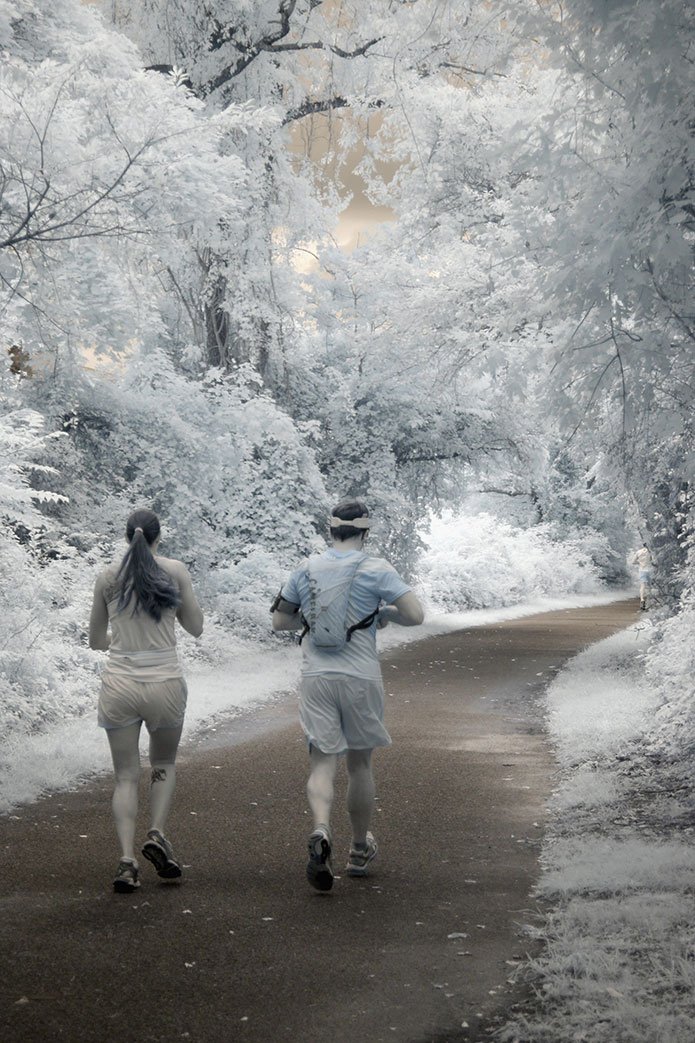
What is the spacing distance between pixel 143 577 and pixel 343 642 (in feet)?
3.65

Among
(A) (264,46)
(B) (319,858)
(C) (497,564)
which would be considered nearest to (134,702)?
(B) (319,858)

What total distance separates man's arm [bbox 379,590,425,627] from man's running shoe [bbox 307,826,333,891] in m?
1.14

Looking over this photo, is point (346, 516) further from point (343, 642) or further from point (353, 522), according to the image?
point (343, 642)

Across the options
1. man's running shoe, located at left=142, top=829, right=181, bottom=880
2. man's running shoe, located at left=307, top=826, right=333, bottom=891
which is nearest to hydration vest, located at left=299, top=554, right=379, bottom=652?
man's running shoe, located at left=307, top=826, right=333, bottom=891

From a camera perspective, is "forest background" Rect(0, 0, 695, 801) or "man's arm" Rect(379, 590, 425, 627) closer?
"man's arm" Rect(379, 590, 425, 627)

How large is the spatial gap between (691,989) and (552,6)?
545 cm

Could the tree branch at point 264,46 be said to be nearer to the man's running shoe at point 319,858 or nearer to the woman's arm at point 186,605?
the woman's arm at point 186,605

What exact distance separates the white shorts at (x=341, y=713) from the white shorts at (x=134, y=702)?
69 cm

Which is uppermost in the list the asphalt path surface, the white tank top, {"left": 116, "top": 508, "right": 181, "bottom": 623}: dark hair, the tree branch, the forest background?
the tree branch

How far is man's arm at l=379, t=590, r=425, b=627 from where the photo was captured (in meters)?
6.54

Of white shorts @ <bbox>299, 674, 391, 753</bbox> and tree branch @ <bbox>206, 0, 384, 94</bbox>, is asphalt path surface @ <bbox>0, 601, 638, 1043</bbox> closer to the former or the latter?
white shorts @ <bbox>299, 674, 391, 753</bbox>

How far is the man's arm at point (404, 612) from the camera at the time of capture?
654cm

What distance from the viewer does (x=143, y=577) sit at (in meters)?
6.61

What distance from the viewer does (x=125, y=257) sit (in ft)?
40.4
